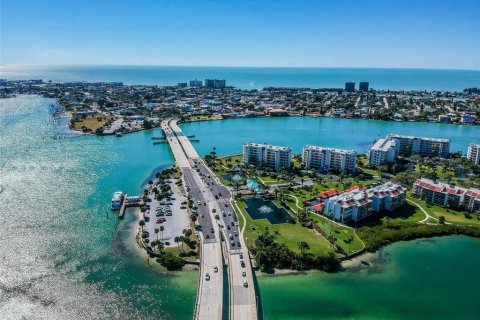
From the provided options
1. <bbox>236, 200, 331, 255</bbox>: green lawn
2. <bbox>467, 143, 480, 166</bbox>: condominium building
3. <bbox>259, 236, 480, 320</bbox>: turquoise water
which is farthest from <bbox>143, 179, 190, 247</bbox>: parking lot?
<bbox>467, 143, 480, 166</bbox>: condominium building

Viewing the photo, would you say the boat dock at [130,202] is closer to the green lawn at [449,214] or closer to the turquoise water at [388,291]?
the turquoise water at [388,291]

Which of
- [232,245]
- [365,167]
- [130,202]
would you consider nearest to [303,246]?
[232,245]

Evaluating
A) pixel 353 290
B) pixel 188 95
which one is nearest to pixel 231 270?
pixel 353 290

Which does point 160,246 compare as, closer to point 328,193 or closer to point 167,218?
point 167,218

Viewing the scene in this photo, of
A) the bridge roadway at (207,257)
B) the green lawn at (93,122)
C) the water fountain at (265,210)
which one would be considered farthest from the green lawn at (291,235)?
the green lawn at (93,122)

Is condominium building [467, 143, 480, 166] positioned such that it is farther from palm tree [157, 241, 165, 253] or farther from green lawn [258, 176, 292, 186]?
palm tree [157, 241, 165, 253]
